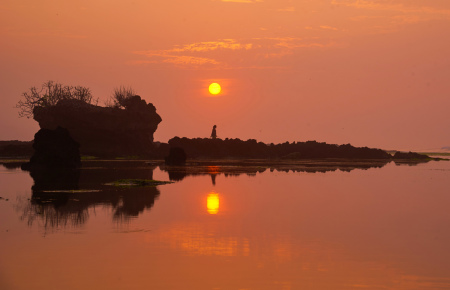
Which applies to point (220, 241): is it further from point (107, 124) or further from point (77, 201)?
point (107, 124)

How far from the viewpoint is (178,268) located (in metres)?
18.0

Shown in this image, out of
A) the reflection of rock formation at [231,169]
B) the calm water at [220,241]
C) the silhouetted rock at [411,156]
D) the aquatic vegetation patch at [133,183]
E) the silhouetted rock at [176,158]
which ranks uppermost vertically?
the silhouetted rock at [411,156]

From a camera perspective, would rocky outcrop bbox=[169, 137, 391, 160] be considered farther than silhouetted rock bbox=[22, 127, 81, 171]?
Yes

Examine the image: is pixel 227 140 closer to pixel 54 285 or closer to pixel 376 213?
pixel 376 213

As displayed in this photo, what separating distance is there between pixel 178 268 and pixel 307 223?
11414mm

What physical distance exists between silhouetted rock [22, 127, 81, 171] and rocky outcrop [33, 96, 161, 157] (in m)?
67.6

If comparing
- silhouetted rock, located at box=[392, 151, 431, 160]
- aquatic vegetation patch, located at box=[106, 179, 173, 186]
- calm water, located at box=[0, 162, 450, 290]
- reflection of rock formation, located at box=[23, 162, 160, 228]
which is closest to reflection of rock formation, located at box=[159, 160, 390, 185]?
aquatic vegetation patch, located at box=[106, 179, 173, 186]

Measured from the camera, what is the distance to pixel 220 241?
2280cm

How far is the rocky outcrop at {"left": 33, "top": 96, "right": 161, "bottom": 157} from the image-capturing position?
149m

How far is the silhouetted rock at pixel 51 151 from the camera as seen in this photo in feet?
244

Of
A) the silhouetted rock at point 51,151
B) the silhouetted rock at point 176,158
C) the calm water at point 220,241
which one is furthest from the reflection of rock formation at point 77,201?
the silhouetted rock at point 176,158

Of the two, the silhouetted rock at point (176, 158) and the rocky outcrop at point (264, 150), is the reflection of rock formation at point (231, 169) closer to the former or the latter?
the silhouetted rock at point (176, 158)

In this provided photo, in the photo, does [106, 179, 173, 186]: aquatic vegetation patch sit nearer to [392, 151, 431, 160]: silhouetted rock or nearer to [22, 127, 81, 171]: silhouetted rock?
[22, 127, 81, 171]: silhouetted rock

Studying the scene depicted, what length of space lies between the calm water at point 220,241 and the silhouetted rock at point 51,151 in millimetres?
34349
